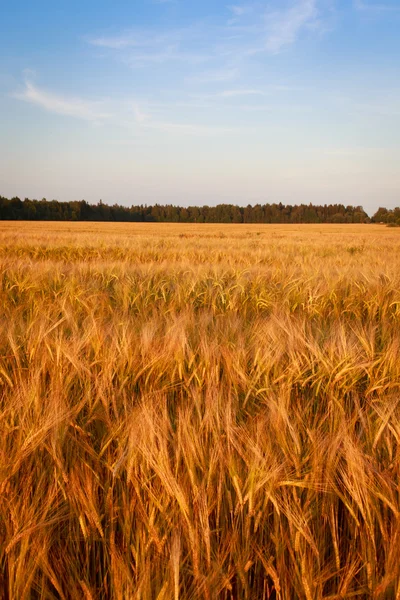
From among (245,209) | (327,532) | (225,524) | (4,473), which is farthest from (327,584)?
(245,209)

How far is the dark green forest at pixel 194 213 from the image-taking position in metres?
67.8

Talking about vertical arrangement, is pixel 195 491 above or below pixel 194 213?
below

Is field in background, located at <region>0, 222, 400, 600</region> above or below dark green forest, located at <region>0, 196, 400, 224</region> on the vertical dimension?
below

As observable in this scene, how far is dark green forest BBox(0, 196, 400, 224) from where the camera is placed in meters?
67.8

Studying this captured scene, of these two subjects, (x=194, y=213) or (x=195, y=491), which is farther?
(x=194, y=213)

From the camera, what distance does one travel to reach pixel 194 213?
277 feet

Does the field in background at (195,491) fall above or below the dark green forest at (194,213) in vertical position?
below

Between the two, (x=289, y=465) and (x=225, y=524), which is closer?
(x=225, y=524)

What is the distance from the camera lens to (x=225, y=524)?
0.77m

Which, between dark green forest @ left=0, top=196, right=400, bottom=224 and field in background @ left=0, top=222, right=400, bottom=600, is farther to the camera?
dark green forest @ left=0, top=196, right=400, bottom=224

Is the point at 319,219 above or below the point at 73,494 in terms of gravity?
above

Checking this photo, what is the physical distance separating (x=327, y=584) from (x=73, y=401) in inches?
36.1

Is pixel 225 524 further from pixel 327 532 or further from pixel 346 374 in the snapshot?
pixel 346 374

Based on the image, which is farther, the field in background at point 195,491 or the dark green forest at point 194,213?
the dark green forest at point 194,213
